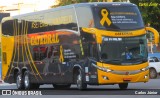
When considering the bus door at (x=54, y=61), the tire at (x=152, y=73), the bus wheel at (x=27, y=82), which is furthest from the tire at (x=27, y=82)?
the tire at (x=152, y=73)

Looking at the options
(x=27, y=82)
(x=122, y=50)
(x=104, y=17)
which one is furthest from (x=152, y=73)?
(x=104, y=17)

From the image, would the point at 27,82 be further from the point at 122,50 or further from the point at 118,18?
the point at 118,18

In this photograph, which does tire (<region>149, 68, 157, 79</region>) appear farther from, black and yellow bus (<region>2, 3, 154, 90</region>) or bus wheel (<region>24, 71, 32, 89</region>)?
black and yellow bus (<region>2, 3, 154, 90</region>)

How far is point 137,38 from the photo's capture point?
85.5 ft

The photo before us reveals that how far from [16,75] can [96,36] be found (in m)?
8.06

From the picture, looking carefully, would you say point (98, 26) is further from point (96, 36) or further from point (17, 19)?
point (17, 19)

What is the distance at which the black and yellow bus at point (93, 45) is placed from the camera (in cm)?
2556

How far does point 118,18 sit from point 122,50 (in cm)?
141

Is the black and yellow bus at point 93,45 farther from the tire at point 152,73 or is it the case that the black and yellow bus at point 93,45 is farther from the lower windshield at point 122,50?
the tire at point 152,73

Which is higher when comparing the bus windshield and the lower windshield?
the bus windshield

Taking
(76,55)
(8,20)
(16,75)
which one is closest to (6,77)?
(16,75)

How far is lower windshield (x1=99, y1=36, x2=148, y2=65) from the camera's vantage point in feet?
83.9

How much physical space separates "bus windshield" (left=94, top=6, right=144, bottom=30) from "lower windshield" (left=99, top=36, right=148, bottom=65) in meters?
0.55

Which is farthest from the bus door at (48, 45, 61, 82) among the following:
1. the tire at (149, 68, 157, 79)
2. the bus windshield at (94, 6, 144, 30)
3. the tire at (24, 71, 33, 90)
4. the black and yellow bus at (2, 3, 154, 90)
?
the tire at (149, 68, 157, 79)
